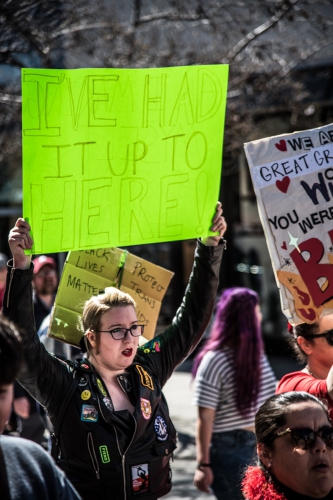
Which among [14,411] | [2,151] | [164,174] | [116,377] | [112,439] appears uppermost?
[2,151]

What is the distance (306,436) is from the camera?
2.40 m

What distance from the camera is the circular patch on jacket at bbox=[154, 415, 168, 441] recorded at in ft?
9.96

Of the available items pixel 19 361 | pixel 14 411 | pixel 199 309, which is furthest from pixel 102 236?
pixel 14 411

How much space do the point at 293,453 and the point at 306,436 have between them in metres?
0.07

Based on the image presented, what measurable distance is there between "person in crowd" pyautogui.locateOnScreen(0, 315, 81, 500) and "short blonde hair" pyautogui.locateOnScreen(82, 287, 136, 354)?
1.33m

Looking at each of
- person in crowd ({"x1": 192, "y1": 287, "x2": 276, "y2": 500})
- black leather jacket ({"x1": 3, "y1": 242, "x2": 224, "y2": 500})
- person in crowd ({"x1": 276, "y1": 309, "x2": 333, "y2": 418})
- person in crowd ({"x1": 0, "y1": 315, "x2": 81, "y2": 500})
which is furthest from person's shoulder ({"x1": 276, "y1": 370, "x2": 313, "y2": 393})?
person in crowd ({"x1": 0, "y1": 315, "x2": 81, "y2": 500})

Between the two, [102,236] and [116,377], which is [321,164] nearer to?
[102,236]

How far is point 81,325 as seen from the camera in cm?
347

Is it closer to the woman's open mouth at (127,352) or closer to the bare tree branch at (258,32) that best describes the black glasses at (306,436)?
the woman's open mouth at (127,352)

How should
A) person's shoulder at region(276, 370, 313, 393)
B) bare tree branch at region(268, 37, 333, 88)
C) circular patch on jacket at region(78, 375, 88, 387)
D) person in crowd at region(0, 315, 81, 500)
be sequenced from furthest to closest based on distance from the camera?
bare tree branch at region(268, 37, 333, 88) → person's shoulder at region(276, 370, 313, 393) → circular patch on jacket at region(78, 375, 88, 387) → person in crowd at region(0, 315, 81, 500)

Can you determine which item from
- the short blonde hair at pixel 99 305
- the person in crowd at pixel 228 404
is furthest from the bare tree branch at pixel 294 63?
the short blonde hair at pixel 99 305

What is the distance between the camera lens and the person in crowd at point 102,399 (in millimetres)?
2889

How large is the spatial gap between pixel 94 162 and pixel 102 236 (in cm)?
33

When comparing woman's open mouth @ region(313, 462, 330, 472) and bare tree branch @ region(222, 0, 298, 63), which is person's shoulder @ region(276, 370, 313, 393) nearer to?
woman's open mouth @ region(313, 462, 330, 472)
